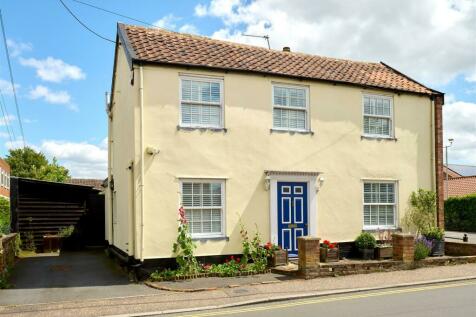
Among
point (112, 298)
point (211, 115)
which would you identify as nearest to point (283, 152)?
point (211, 115)

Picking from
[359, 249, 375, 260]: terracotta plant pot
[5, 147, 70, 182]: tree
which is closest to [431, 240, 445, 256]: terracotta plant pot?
[359, 249, 375, 260]: terracotta plant pot

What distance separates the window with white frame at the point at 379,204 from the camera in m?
16.2

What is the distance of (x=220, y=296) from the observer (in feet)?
34.7

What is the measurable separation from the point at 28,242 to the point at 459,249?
1709 cm

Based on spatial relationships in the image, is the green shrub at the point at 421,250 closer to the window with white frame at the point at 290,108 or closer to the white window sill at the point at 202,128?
the window with white frame at the point at 290,108

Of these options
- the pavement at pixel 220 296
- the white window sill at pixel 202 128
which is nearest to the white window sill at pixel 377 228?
the pavement at pixel 220 296

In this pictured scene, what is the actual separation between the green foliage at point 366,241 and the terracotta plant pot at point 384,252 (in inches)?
9.0

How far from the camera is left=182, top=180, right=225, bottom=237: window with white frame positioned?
44.1 feet

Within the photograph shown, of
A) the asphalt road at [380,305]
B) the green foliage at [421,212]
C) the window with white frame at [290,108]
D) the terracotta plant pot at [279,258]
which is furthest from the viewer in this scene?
the green foliage at [421,212]

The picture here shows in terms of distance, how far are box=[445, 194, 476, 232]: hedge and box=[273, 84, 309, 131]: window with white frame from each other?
21264 millimetres

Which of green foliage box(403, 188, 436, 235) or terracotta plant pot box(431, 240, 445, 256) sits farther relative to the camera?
green foliage box(403, 188, 436, 235)

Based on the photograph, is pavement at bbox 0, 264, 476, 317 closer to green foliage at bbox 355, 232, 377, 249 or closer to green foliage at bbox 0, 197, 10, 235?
green foliage at bbox 355, 232, 377, 249

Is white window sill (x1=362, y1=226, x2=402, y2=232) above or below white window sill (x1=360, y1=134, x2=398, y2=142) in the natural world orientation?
below

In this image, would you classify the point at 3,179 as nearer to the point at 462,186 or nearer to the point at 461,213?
the point at 461,213
